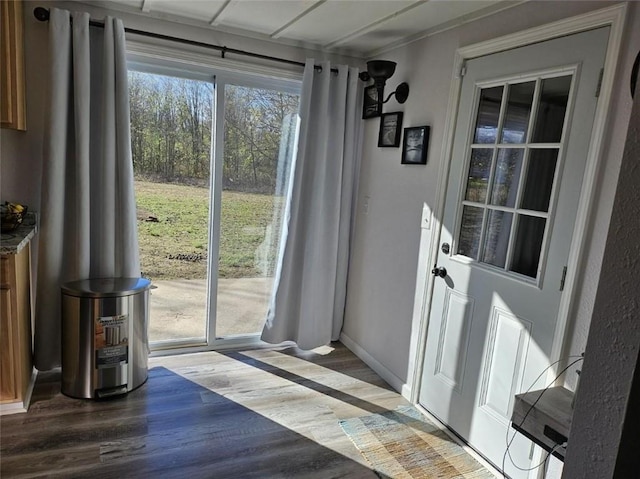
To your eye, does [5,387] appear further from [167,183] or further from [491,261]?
[491,261]

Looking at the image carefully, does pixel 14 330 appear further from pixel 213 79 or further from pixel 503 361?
pixel 503 361

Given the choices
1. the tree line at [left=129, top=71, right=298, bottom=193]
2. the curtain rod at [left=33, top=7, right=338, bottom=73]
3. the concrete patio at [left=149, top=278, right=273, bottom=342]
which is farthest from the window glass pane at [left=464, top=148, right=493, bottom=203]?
the concrete patio at [left=149, top=278, right=273, bottom=342]

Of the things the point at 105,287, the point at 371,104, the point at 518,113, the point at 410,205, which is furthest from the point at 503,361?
the point at 105,287

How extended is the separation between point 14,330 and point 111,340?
475 mm

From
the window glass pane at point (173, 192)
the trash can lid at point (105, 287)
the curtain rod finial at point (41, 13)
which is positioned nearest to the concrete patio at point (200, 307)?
the window glass pane at point (173, 192)

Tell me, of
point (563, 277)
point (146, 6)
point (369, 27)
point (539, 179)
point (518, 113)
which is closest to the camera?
point (563, 277)

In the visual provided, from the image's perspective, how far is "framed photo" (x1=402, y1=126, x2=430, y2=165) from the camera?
256 cm

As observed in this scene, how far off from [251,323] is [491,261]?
1.94m

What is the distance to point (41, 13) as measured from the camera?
2.32 metres

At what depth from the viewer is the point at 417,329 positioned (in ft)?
8.73

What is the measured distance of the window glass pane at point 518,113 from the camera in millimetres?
1969

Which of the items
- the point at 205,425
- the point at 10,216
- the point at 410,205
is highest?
the point at 410,205

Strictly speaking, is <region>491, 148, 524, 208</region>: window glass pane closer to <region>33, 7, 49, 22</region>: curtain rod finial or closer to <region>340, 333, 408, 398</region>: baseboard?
<region>340, 333, 408, 398</region>: baseboard

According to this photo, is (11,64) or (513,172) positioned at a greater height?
(11,64)
